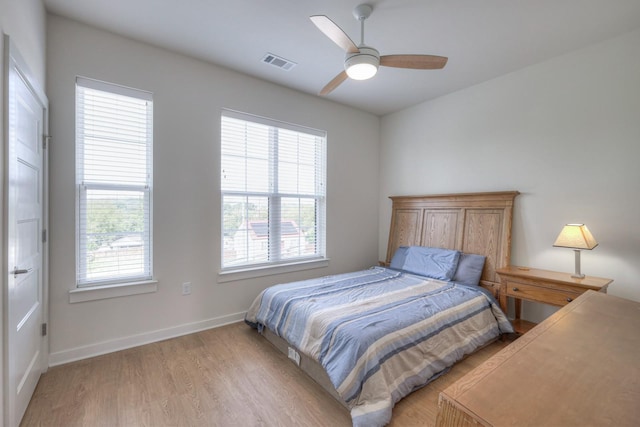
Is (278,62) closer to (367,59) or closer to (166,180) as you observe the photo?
(367,59)

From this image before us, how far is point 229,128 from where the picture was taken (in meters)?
3.26

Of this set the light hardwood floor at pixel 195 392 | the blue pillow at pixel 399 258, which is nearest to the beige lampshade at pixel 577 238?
the light hardwood floor at pixel 195 392

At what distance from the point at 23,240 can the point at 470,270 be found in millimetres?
3872

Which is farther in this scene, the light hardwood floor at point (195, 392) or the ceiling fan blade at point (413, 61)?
the ceiling fan blade at point (413, 61)

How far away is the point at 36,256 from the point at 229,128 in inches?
79.6

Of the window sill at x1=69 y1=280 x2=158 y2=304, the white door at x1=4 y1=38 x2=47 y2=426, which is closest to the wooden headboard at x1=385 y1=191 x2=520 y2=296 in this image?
the window sill at x1=69 y1=280 x2=158 y2=304

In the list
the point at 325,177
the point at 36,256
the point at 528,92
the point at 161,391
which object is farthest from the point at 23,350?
the point at 528,92

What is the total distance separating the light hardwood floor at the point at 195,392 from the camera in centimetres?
181

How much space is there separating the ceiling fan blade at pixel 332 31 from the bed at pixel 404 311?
1.98 m

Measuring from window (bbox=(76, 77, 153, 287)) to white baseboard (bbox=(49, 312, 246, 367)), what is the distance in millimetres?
542

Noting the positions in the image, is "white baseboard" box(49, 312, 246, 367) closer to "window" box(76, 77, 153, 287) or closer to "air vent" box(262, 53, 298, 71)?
"window" box(76, 77, 153, 287)

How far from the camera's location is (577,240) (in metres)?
2.49

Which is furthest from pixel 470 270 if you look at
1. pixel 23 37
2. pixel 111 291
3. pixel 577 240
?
pixel 23 37

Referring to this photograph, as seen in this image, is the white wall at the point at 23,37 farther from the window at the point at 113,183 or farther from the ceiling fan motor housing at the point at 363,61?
the ceiling fan motor housing at the point at 363,61
